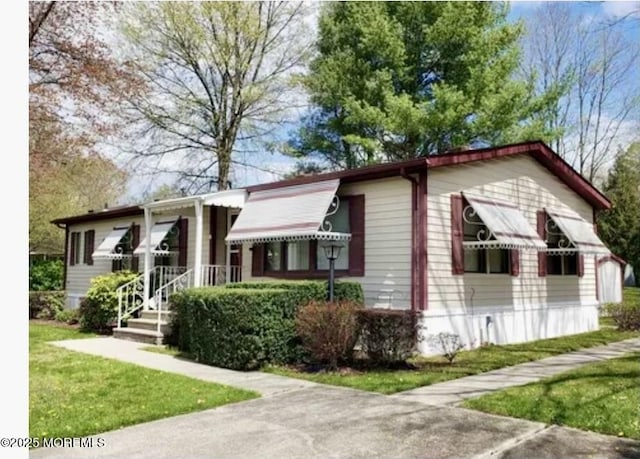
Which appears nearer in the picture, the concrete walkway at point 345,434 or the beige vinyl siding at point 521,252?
the concrete walkway at point 345,434

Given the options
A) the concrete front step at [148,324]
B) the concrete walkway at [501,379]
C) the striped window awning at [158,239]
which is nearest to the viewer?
the concrete walkway at [501,379]

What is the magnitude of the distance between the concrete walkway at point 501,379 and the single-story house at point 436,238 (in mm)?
1673

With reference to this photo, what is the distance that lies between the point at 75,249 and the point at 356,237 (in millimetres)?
13484

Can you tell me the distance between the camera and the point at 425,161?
366 inches

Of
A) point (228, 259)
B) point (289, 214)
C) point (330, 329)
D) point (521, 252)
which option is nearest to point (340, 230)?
point (289, 214)

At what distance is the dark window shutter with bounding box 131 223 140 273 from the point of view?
16422 mm

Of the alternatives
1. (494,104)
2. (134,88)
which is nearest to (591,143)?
(494,104)

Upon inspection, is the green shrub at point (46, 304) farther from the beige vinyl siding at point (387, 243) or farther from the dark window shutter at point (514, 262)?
the dark window shutter at point (514, 262)

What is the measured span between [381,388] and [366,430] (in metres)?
1.84

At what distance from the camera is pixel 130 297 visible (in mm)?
14258

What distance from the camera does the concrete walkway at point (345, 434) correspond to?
4539 mm

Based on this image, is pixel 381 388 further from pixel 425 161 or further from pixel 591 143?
pixel 591 143

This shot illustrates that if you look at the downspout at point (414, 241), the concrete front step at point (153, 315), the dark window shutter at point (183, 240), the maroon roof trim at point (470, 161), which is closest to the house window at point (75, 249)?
the dark window shutter at point (183, 240)

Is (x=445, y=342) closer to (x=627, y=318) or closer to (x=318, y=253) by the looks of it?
(x=318, y=253)
